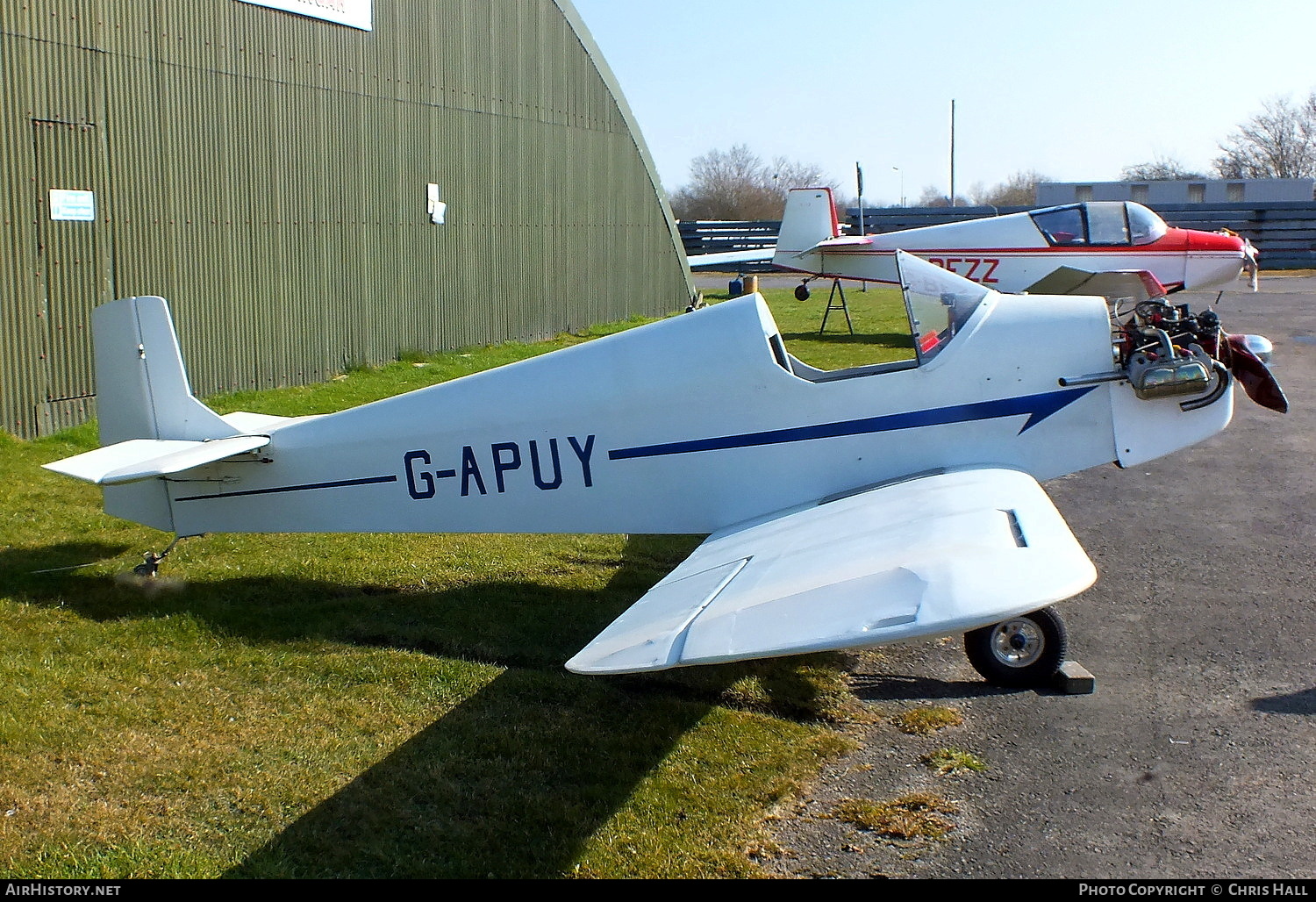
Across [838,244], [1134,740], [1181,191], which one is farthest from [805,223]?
[1181,191]

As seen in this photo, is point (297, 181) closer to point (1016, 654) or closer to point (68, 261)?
point (68, 261)

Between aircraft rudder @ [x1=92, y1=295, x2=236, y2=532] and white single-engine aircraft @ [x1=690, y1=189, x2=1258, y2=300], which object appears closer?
aircraft rudder @ [x1=92, y1=295, x2=236, y2=532]

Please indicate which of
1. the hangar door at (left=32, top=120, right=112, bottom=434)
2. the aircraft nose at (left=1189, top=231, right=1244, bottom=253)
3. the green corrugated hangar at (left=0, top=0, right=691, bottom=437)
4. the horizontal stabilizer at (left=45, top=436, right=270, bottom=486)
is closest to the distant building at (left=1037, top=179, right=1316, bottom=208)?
the aircraft nose at (left=1189, top=231, right=1244, bottom=253)

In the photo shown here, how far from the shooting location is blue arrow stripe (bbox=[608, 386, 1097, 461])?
545 cm

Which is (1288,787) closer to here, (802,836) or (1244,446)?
(802,836)

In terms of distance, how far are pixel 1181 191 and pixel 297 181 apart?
5555cm

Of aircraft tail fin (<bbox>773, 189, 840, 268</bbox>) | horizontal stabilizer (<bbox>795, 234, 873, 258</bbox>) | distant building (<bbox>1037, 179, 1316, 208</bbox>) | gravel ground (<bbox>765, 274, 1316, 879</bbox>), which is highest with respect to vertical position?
distant building (<bbox>1037, 179, 1316, 208</bbox>)

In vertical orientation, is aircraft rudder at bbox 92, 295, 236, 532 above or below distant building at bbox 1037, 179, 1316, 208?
below

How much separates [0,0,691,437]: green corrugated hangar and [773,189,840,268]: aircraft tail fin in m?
4.77

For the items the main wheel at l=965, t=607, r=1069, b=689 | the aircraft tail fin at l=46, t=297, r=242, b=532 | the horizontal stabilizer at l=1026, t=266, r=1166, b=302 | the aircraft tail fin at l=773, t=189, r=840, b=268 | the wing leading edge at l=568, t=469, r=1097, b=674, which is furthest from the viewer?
the aircraft tail fin at l=773, t=189, r=840, b=268

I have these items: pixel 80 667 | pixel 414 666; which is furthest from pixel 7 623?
pixel 414 666

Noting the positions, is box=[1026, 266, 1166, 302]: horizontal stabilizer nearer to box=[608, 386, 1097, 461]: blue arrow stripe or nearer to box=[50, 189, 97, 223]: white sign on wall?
box=[608, 386, 1097, 461]: blue arrow stripe
